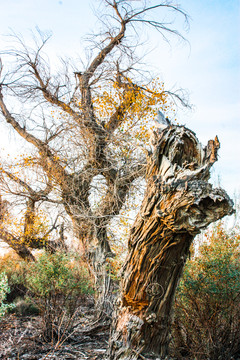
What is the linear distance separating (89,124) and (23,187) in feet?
10.6

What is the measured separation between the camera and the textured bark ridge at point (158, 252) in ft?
11.6

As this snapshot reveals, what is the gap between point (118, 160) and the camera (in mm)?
7637

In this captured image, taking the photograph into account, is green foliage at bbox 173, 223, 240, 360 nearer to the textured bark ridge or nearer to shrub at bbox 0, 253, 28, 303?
the textured bark ridge

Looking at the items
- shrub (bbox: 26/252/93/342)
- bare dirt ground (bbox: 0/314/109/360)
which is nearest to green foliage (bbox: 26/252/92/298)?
shrub (bbox: 26/252/93/342)

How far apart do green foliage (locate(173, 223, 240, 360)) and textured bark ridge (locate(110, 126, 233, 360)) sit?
0.72 metres

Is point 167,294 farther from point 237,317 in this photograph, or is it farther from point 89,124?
point 89,124

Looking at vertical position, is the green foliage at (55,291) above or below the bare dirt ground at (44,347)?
above

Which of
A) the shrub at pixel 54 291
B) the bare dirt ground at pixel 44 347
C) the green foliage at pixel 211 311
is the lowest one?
the bare dirt ground at pixel 44 347

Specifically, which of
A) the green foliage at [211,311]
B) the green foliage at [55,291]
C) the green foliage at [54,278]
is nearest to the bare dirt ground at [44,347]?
the green foliage at [55,291]

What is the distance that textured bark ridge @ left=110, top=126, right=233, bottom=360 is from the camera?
11.6 ft

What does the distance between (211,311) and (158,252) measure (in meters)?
1.68

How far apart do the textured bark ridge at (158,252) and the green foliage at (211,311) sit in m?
0.72


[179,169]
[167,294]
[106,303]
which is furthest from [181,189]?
[106,303]

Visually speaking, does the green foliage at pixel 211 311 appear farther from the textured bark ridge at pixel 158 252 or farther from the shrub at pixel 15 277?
the shrub at pixel 15 277
